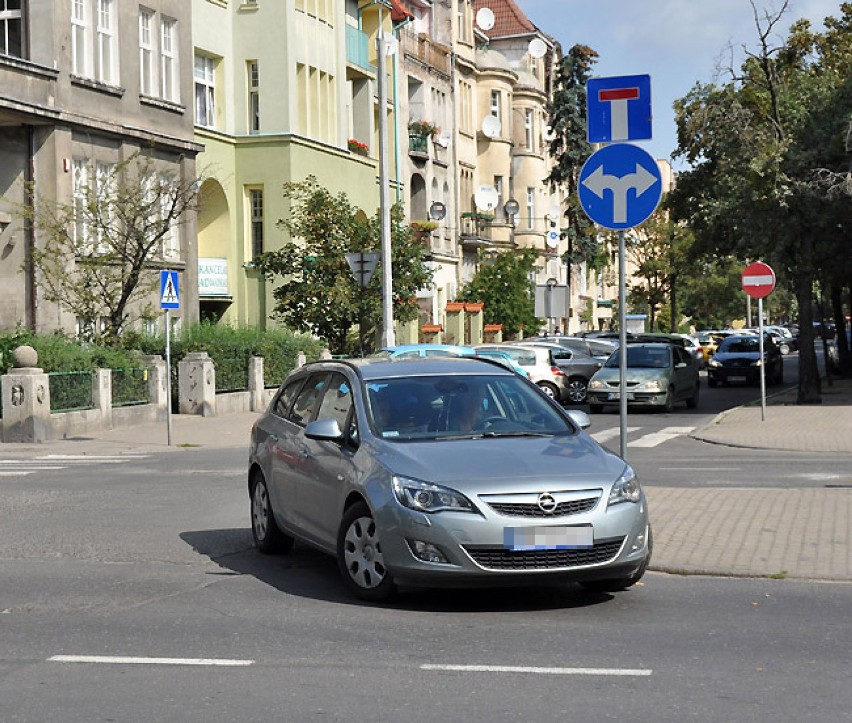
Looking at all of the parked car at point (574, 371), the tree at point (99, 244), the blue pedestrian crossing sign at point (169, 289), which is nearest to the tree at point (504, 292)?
the parked car at point (574, 371)

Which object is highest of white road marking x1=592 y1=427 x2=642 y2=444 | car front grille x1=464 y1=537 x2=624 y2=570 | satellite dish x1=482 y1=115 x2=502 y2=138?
satellite dish x1=482 y1=115 x2=502 y2=138

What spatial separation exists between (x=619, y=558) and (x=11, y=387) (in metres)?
18.4

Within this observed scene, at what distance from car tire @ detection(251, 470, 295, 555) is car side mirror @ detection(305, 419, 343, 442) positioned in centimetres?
163

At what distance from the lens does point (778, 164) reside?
32844 millimetres

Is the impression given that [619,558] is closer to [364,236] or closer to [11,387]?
[11,387]

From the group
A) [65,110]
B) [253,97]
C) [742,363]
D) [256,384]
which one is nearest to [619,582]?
[256,384]

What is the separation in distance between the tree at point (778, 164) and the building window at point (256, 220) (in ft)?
42.1

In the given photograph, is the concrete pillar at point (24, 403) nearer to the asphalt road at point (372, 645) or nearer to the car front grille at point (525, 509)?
the asphalt road at point (372, 645)

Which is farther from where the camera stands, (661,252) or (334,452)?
(661,252)

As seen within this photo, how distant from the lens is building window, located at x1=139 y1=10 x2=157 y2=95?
123 feet

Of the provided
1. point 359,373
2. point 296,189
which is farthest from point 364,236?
point 359,373

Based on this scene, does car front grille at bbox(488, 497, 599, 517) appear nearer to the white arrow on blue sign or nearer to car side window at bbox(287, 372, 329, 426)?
car side window at bbox(287, 372, 329, 426)

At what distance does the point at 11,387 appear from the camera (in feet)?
84.1

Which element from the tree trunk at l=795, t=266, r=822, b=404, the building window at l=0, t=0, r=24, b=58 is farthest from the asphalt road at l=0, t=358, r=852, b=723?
the tree trunk at l=795, t=266, r=822, b=404
